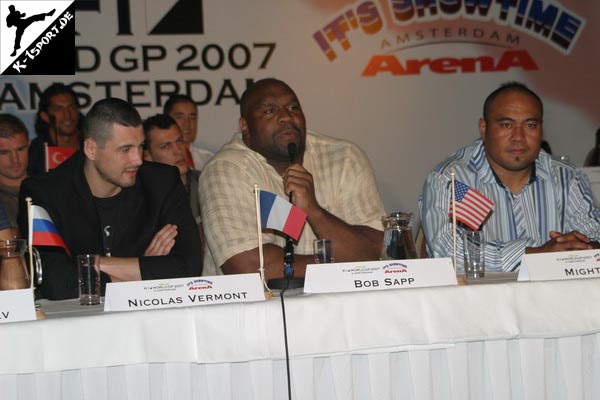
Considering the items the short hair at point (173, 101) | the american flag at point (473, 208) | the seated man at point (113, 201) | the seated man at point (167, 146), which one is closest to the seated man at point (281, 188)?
the seated man at point (113, 201)

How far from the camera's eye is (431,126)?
6375mm

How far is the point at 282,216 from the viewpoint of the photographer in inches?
107

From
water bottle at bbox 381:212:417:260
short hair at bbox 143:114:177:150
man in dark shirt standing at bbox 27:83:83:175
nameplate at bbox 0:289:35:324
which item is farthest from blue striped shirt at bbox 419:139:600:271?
man in dark shirt standing at bbox 27:83:83:175

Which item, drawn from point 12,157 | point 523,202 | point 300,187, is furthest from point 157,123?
point 523,202

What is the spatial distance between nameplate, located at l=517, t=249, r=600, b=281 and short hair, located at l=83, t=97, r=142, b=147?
5.31ft

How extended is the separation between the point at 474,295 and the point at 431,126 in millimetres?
4069

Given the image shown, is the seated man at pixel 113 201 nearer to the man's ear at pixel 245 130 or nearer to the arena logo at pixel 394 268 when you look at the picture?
the man's ear at pixel 245 130

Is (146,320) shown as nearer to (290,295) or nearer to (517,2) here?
(290,295)

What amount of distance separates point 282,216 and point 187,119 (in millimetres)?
3458

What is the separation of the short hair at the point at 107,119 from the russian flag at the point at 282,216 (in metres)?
0.88

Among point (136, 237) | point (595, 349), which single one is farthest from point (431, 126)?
point (595, 349)

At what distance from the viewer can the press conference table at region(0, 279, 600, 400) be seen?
7.26ft

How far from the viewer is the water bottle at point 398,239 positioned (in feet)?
8.89

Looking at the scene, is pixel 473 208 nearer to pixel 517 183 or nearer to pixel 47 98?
pixel 517 183
